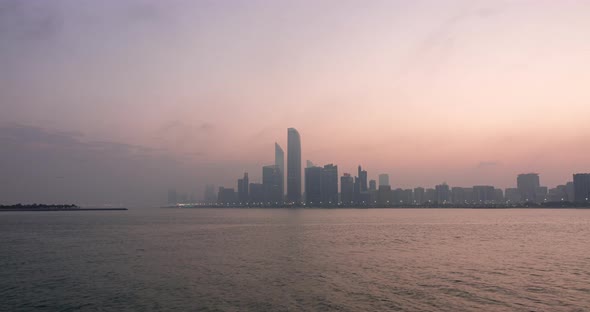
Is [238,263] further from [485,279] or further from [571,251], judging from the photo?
[571,251]

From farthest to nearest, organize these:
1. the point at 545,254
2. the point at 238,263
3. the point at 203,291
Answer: the point at 545,254, the point at 238,263, the point at 203,291

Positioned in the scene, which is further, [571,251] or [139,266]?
[571,251]

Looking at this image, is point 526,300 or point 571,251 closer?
point 526,300

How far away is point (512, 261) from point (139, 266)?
51.4 metres

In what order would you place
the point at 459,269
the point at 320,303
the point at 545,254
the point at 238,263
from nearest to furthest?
the point at 320,303, the point at 459,269, the point at 238,263, the point at 545,254

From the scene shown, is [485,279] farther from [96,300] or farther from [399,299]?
[96,300]

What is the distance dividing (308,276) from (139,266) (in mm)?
23201

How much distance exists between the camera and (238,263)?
57688mm

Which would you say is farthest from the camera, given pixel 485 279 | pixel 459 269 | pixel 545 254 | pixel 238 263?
pixel 545 254

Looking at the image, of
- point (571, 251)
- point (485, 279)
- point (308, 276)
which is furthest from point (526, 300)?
point (571, 251)

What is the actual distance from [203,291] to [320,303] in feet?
38.5

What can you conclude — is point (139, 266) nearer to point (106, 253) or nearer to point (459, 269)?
point (106, 253)

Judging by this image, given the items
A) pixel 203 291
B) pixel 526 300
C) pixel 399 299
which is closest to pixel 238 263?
pixel 203 291

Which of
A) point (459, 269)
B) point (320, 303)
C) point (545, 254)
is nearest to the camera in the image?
point (320, 303)
